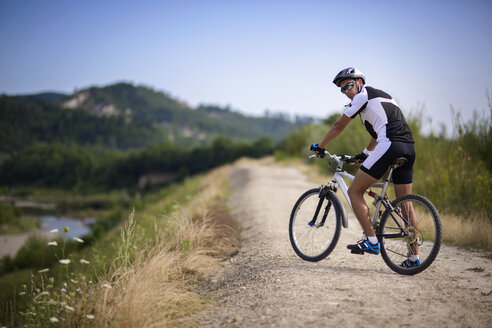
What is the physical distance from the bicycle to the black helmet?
3.13 ft

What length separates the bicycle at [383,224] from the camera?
4.18 metres

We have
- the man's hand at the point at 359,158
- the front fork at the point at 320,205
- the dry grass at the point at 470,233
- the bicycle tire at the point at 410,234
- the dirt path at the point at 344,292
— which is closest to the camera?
the dirt path at the point at 344,292

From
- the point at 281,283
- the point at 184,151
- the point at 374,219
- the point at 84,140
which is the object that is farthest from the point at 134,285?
the point at 84,140

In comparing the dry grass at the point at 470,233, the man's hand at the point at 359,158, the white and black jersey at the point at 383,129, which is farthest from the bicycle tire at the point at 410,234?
the dry grass at the point at 470,233

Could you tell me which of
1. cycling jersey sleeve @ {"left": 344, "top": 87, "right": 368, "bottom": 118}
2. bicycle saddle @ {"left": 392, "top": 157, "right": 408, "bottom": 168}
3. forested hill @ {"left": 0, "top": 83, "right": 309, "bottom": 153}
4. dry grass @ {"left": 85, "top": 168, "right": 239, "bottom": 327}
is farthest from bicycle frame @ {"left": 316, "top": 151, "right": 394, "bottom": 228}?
forested hill @ {"left": 0, "top": 83, "right": 309, "bottom": 153}

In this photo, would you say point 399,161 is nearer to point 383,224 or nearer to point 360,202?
point 360,202

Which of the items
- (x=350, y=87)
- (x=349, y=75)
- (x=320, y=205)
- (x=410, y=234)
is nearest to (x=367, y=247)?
(x=410, y=234)

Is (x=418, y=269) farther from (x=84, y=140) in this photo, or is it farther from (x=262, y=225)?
(x=84, y=140)

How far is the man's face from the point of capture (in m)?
4.45

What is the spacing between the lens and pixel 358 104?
13.8 feet

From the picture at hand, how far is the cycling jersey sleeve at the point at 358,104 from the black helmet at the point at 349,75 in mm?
247

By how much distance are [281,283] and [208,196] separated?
30.8 feet

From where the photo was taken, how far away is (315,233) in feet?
16.4

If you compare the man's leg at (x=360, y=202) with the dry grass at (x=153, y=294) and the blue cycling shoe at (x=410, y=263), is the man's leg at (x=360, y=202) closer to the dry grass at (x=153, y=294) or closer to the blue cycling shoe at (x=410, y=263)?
the blue cycling shoe at (x=410, y=263)
